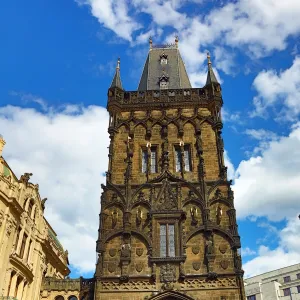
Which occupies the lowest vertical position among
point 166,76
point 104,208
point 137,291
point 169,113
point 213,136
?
point 137,291

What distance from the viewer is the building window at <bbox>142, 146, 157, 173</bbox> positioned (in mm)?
34406

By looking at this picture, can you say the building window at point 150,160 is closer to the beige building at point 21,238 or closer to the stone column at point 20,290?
the beige building at point 21,238

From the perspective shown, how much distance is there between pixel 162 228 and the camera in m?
30.5

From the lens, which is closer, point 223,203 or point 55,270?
point 223,203

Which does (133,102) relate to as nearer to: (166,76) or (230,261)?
(166,76)

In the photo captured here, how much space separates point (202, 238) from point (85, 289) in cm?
956

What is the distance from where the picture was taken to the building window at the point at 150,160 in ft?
113

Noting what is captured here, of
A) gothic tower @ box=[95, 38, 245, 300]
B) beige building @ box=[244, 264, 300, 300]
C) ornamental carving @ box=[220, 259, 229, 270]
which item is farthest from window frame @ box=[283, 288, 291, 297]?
ornamental carving @ box=[220, 259, 229, 270]

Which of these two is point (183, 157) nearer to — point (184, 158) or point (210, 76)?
point (184, 158)

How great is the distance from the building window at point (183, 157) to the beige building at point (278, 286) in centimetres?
4018

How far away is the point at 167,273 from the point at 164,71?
2300 cm

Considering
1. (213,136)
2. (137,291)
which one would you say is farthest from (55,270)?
(213,136)

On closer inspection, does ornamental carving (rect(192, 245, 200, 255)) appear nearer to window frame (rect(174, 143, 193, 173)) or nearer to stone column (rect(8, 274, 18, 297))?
window frame (rect(174, 143, 193, 173))

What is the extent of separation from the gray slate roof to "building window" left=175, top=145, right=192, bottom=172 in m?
8.38
